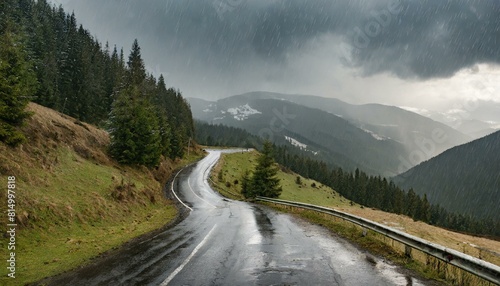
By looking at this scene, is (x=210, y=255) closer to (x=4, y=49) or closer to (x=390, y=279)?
(x=390, y=279)

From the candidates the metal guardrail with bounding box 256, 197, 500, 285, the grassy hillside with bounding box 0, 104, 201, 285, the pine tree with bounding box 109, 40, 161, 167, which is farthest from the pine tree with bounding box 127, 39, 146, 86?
the metal guardrail with bounding box 256, 197, 500, 285

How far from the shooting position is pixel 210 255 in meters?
9.73

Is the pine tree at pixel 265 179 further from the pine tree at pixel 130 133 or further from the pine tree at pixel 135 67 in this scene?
the pine tree at pixel 135 67

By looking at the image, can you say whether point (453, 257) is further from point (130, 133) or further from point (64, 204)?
point (130, 133)

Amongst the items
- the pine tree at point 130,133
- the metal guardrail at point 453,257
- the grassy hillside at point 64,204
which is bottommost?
the grassy hillside at point 64,204

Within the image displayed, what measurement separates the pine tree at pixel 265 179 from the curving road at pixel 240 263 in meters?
27.9

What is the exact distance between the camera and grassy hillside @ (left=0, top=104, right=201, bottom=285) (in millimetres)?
11094

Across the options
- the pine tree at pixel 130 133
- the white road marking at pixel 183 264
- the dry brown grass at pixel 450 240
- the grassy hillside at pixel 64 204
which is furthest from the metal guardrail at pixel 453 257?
the pine tree at pixel 130 133

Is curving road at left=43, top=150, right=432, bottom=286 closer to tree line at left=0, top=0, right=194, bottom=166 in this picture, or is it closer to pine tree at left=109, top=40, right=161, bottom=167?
tree line at left=0, top=0, right=194, bottom=166

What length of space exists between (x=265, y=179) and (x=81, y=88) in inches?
1818

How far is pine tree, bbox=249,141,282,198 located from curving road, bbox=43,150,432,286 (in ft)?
91.6

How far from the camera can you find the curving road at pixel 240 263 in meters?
7.31

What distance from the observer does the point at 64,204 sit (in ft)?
54.6

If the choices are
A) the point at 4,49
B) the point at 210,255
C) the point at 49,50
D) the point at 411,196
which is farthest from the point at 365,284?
the point at 411,196
